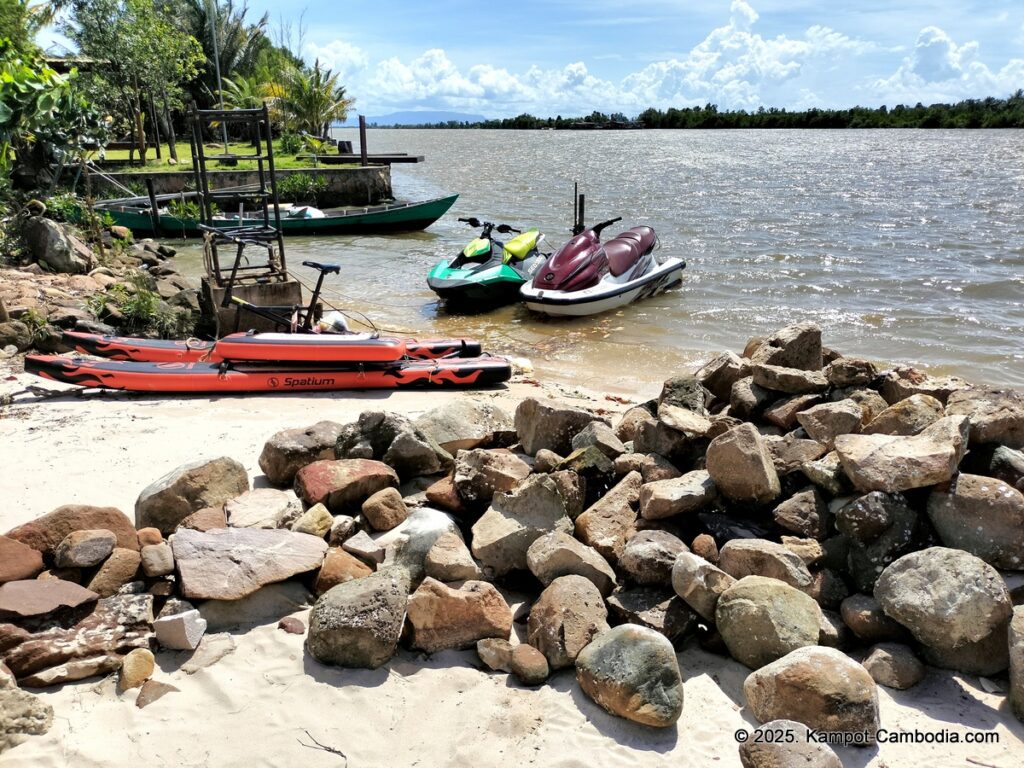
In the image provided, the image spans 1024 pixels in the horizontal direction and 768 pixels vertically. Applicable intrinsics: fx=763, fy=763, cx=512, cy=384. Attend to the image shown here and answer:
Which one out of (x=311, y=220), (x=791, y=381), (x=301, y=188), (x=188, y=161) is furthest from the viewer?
(x=188, y=161)

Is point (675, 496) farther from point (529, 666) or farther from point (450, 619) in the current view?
point (450, 619)

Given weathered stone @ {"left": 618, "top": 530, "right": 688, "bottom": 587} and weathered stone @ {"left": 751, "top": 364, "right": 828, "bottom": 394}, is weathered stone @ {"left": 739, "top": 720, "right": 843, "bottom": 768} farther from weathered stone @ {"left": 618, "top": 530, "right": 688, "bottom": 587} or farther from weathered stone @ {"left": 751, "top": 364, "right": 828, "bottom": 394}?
Result: weathered stone @ {"left": 751, "top": 364, "right": 828, "bottom": 394}

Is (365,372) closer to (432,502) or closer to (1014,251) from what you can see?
(432,502)

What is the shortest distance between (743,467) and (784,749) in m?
1.47

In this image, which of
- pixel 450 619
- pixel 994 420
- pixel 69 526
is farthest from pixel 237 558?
pixel 994 420

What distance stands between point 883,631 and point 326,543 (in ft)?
8.19

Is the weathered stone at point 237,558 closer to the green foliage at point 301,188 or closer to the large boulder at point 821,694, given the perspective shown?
the large boulder at point 821,694

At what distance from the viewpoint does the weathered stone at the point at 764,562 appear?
3.33 meters

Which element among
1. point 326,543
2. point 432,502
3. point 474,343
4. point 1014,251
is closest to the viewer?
point 326,543

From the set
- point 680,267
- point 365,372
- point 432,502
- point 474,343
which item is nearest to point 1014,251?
point 680,267

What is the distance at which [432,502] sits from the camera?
411 cm

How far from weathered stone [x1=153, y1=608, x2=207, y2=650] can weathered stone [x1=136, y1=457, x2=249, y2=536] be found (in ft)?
2.76

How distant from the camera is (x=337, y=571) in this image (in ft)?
11.3

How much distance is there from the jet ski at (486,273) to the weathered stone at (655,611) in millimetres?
8553
